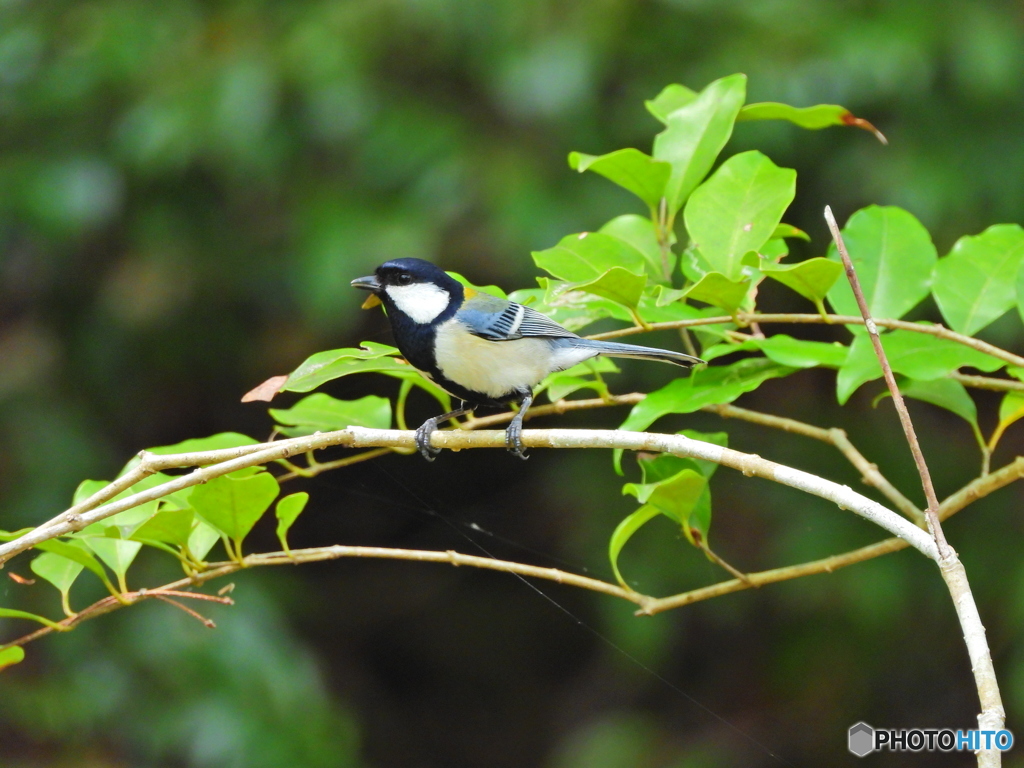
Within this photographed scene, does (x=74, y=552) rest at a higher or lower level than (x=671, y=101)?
lower

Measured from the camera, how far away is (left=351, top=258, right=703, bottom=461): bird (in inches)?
62.8

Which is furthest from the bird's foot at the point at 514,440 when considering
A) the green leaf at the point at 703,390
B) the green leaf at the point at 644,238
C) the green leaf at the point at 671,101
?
the green leaf at the point at 671,101

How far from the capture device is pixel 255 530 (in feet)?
13.2

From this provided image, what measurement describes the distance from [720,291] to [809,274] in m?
0.11

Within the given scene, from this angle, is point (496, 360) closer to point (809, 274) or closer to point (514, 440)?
point (514, 440)

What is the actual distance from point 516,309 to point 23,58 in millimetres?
2492

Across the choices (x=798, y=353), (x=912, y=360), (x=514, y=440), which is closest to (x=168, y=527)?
(x=514, y=440)

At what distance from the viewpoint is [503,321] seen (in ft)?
5.71

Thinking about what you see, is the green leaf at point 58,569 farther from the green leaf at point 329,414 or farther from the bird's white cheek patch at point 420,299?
the bird's white cheek patch at point 420,299

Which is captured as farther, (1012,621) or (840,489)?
(1012,621)

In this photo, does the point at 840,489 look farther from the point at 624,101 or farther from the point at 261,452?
the point at 624,101

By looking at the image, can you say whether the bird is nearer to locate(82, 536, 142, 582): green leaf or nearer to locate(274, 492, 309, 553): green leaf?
locate(274, 492, 309, 553): green leaf

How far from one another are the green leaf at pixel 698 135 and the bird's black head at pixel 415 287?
0.49 m

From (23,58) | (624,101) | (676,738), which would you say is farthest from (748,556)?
(23,58)
